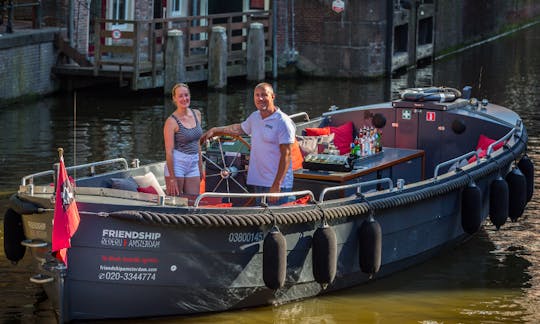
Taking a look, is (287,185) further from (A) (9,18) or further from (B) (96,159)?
(A) (9,18)

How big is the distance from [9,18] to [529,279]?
47.0 ft

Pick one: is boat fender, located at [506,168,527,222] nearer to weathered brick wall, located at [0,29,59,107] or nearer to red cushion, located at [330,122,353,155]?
red cushion, located at [330,122,353,155]

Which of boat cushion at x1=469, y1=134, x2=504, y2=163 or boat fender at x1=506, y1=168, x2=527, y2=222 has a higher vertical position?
boat cushion at x1=469, y1=134, x2=504, y2=163

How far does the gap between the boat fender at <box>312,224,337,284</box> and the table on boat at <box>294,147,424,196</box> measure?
147 cm

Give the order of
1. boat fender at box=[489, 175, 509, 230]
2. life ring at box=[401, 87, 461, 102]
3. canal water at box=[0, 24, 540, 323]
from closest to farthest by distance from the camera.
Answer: canal water at box=[0, 24, 540, 323], boat fender at box=[489, 175, 509, 230], life ring at box=[401, 87, 461, 102]

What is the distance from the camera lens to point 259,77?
29.0 metres

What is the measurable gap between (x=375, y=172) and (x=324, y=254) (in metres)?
2.53

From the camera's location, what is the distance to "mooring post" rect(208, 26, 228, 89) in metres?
27.1

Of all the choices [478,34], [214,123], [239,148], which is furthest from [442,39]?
[239,148]

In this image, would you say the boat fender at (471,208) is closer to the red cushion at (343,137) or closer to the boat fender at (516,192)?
the boat fender at (516,192)

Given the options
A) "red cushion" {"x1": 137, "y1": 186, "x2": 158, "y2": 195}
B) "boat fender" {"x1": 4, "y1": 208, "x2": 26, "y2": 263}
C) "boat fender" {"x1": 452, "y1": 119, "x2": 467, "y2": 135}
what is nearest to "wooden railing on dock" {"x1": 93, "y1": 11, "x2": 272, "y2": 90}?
"boat fender" {"x1": 452, "y1": 119, "x2": 467, "y2": 135}

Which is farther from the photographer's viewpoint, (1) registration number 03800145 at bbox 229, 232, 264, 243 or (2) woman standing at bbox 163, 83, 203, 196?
(2) woman standing at bbox 163, 83, 203, 196

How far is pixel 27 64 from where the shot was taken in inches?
977

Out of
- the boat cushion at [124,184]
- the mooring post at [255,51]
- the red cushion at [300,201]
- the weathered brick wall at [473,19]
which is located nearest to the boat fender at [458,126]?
the red cushion at [300,201]
